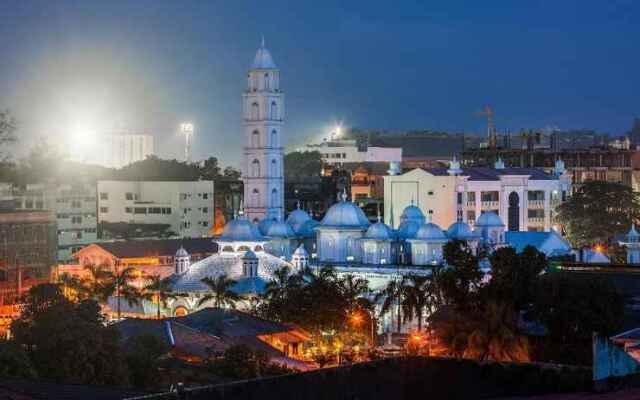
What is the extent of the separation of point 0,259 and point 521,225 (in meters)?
36.0

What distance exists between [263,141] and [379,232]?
594 inches

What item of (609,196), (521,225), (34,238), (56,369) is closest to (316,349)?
(56,369)

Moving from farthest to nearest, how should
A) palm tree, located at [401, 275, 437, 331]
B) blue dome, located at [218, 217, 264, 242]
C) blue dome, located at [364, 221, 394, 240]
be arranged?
1. blue dome, located at [218, 217, 264, 242]
2. blue dome, located at [364, 221, 394, 240]
3. palm tree, located at [401, 275, 437, 331]

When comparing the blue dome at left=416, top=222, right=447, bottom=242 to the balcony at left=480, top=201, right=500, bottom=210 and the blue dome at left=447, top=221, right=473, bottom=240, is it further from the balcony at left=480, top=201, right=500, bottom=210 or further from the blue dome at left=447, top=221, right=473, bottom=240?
the balcony at left=480, top=201, right=500, bottom=210

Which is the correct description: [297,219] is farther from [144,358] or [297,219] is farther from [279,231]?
[144,358]

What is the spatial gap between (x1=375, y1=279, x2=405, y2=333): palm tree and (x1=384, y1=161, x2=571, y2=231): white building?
21.7m

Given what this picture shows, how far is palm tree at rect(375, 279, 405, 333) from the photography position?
190 feet

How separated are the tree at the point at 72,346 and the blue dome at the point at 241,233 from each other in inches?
1074

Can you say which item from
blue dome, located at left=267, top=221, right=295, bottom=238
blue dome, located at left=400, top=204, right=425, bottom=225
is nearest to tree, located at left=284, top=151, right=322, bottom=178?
blue dome, located at left=267, top=221, right=295, bottom=238

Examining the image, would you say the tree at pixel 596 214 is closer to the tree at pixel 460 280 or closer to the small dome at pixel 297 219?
the small dome at pixel 297 219

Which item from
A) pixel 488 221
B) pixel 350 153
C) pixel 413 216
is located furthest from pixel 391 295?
pixel 350 153

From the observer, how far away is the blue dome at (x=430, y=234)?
6525 cm

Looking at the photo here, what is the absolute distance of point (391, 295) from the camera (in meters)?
58.9

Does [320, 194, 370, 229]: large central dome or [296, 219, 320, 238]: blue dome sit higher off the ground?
[320, 194, 370, 229]: large central dome
